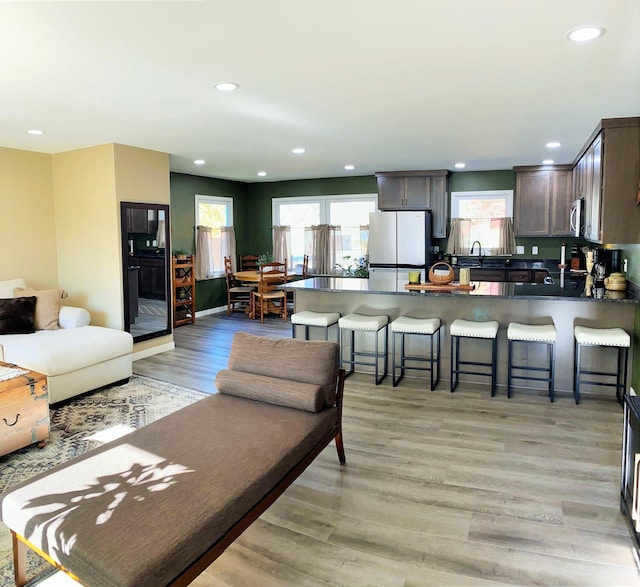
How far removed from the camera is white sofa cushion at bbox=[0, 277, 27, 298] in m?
5.18

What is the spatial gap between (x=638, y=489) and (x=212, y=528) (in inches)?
72.0

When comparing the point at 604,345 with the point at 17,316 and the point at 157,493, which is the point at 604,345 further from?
the point at 17,316

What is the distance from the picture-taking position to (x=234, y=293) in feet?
30.2

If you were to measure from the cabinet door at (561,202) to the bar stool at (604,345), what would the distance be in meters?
3.29

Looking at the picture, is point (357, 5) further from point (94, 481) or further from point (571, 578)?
point (571, 578)

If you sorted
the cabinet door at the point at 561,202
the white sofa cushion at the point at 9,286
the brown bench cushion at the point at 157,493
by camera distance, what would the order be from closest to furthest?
the brown bench cushion at the point at 157,493
the white sofa cushion at the point at 9,286
the cabinet door at the point at 561,202

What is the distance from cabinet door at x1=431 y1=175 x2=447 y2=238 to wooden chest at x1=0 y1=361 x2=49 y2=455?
5978 mm

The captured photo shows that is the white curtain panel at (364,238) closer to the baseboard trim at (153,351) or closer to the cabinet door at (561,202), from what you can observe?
the cabinet door at (561,202)

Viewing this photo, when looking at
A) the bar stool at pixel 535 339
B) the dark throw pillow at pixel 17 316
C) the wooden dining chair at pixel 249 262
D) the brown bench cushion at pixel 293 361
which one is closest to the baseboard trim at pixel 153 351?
the dark throw pillow at pixel 17 316

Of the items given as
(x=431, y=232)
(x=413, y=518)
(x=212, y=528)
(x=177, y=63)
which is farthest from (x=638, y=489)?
(x=431, y=232)

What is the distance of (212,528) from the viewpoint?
181 cm

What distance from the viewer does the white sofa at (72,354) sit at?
13.8 feet

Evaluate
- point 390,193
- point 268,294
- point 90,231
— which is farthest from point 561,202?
point 90,231

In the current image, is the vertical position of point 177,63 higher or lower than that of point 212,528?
higher
